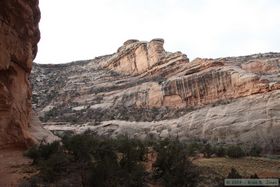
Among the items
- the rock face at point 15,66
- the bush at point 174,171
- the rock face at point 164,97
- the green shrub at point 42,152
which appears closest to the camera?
the bush at point 174,171

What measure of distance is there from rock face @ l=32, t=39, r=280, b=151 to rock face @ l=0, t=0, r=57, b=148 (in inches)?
804

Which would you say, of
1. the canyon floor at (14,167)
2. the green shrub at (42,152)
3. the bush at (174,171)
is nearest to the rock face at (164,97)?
the bush at (174,171)

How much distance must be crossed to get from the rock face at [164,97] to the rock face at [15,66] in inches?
804

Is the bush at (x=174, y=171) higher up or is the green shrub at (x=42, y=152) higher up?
the green shrub at (x=42, y=152)

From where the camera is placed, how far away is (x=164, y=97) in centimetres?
Result: 4931

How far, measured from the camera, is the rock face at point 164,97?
35.9 meters

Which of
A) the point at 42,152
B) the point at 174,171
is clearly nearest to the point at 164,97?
the point at 42,152

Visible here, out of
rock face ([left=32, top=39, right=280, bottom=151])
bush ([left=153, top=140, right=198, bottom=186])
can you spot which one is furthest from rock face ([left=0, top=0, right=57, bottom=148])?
rock face ([left=32, top=39, right=280, bottom=151])

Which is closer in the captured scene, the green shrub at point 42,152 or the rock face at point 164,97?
the green shrub at point 42,152

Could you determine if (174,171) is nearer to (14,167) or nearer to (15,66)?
(14,167)

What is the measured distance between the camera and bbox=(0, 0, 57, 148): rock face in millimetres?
15031

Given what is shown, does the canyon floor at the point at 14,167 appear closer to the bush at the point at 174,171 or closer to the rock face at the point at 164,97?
the bush at the point at 174,171

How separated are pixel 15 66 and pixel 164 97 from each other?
109ft

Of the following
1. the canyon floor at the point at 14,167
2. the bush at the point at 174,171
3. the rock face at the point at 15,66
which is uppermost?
the rock face at the point at 15,66
